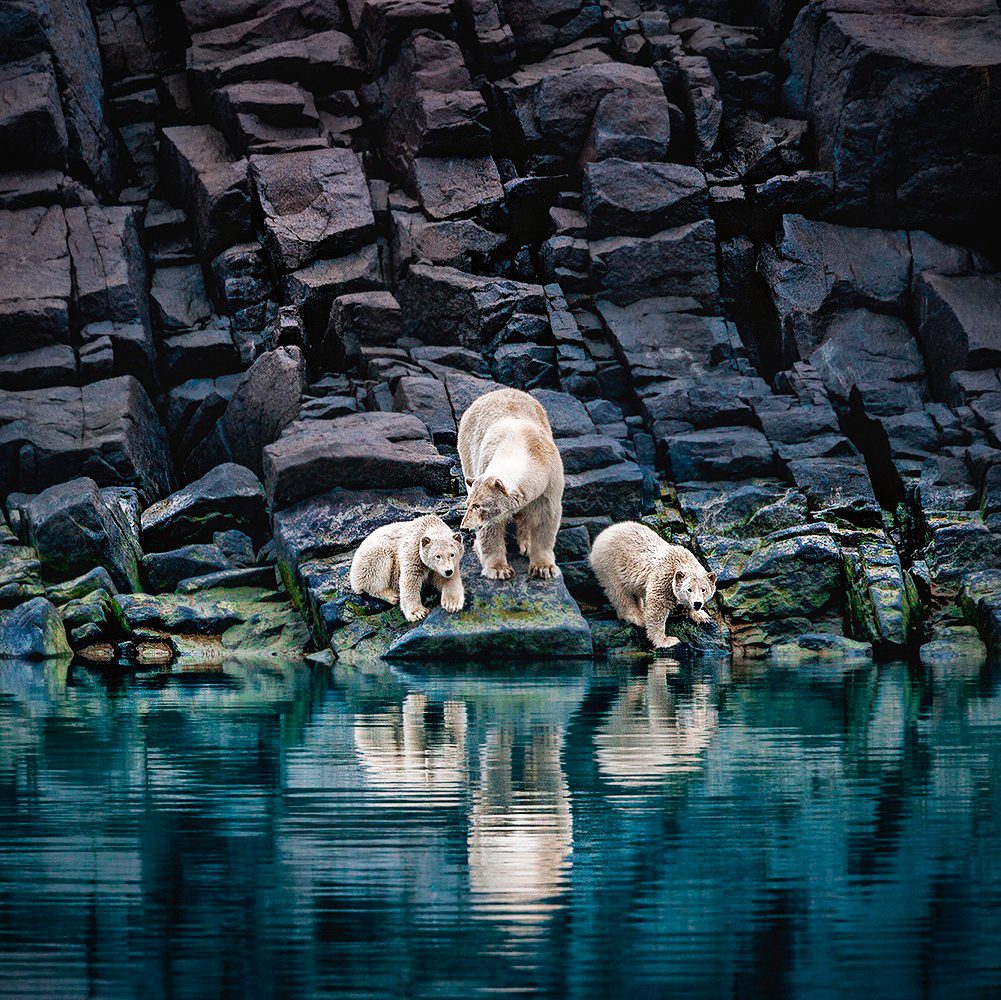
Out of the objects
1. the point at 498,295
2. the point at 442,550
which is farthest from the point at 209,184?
the point at 442,550

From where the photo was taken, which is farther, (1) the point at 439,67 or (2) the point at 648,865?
(1) the point at 439,67

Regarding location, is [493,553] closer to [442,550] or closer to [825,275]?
[442,550]

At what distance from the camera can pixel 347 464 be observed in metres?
20.0

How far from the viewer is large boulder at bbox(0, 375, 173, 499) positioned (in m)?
23.9

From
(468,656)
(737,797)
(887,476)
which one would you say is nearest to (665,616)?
(468,656)

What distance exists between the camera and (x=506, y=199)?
96.0ft

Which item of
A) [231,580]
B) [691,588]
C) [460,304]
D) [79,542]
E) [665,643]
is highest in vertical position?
[460,304]

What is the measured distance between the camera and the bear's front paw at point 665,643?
18.0 meters

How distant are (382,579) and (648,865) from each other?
1202 cm

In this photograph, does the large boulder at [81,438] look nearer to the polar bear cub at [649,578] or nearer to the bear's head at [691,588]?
the polar bear cub at [649,578]

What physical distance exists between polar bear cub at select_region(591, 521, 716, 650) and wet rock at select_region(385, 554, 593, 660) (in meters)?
1.05

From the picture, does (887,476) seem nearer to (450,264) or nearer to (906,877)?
(450,264)

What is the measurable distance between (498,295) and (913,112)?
871 cm

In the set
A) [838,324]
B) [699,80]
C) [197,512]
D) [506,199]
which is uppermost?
[699,80]
